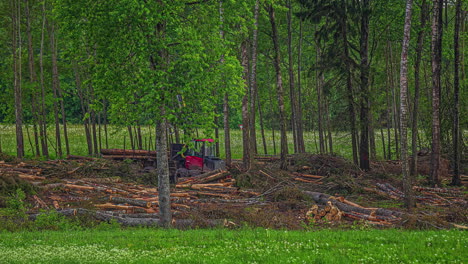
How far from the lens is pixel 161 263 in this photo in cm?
929

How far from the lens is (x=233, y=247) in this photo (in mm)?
10859

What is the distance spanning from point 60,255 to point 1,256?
4.36 ft

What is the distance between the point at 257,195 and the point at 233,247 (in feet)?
34.5

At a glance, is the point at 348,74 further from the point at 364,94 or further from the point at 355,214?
the point at 355,214

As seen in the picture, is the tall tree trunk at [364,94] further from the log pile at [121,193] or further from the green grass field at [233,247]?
the green grass field at [233,247]

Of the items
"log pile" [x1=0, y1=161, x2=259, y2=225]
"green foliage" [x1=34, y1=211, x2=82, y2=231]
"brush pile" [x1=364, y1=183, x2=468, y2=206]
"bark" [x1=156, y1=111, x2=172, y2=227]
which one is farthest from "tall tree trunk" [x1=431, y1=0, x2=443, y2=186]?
"green foliage" [x1=34, y1=211, x2=82, y2=231]

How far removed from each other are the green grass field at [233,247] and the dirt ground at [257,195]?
275cm

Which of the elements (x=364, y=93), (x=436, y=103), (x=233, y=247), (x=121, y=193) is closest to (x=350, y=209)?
(x=233, y=247)

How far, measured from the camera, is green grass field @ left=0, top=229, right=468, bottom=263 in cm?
955

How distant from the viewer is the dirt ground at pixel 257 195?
52.0 ft

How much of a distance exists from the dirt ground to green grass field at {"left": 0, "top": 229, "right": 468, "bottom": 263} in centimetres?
275

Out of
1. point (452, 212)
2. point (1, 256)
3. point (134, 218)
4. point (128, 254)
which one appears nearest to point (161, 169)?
point (134, 218)

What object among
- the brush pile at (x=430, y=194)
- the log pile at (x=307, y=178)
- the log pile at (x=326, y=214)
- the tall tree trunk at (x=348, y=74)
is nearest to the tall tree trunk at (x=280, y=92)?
the log pile at (x=307, y=178)

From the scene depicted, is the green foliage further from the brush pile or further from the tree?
the tree
